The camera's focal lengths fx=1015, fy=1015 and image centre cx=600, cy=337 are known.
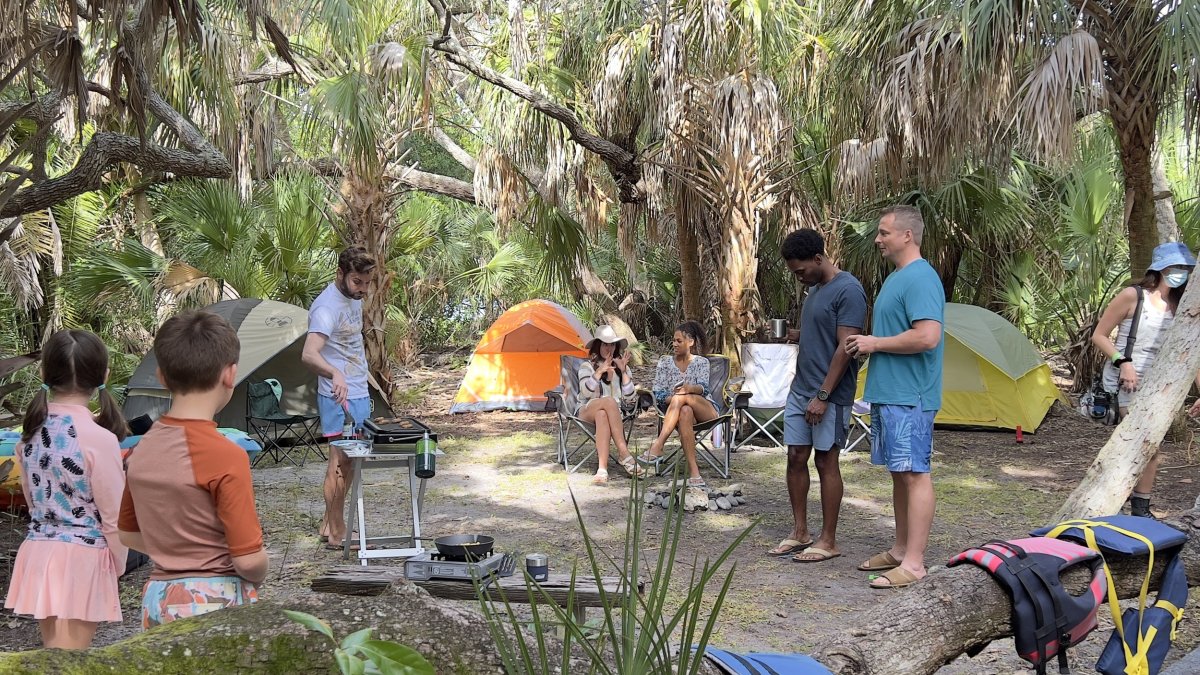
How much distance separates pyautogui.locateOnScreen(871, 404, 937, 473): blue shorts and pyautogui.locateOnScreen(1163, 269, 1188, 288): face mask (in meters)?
1.61

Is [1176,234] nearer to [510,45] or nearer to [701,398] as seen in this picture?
[701,398]

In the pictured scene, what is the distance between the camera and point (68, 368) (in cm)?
292

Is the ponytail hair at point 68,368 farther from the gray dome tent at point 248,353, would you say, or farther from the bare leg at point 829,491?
the gray dome tent at point 248,353

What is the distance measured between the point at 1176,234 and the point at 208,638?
1165 cm

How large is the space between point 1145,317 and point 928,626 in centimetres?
302

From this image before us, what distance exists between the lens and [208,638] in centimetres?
154

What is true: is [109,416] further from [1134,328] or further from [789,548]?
[1134,328]

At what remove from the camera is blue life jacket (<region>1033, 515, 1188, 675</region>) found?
2920 millimetres

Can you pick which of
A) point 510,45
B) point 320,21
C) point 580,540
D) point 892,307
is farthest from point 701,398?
point 510,45

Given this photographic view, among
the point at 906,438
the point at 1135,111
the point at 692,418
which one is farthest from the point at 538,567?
the point at 1135,111

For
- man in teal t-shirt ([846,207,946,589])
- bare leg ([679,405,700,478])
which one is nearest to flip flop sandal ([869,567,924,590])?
man in teal t-shirt ([846,207,946,589])

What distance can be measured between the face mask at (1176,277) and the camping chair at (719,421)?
2.97 meters

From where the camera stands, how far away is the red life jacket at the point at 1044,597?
9.07 ft

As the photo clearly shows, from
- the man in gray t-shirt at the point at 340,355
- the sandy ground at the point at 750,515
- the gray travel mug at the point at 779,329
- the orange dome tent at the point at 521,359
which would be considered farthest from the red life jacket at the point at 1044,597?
the orange dome tent at the point at 521,359
